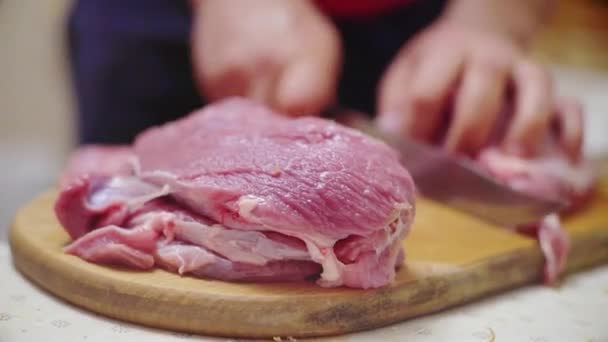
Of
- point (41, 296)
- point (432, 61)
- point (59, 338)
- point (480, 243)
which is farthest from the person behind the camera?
point (432, 61)

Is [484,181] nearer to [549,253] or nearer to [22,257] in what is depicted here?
[549,253]

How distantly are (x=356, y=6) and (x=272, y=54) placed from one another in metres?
0.41

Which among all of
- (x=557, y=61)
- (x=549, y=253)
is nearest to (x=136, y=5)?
(x=549, y=253)

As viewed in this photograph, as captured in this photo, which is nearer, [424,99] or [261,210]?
[261,210]

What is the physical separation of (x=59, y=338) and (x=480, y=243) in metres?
0.65

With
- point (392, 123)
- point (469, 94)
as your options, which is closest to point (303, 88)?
point (392, 123)

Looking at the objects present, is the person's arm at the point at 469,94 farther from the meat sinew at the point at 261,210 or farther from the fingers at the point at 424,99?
the meat sinew at the point at 261,210

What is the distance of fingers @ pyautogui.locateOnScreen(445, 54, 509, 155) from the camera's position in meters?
1.54

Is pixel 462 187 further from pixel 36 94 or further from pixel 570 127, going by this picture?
pixel 36 94

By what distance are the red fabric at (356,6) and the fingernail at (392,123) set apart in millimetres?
369

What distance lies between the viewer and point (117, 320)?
3.39 feet

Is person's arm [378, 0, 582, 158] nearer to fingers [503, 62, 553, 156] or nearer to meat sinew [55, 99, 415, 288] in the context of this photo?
fingers [503, 62, 553, 156]

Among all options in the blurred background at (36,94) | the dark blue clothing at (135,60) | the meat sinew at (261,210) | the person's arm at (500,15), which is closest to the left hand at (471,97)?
the person's arm at (500,15)

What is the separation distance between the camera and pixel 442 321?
3.61ft
